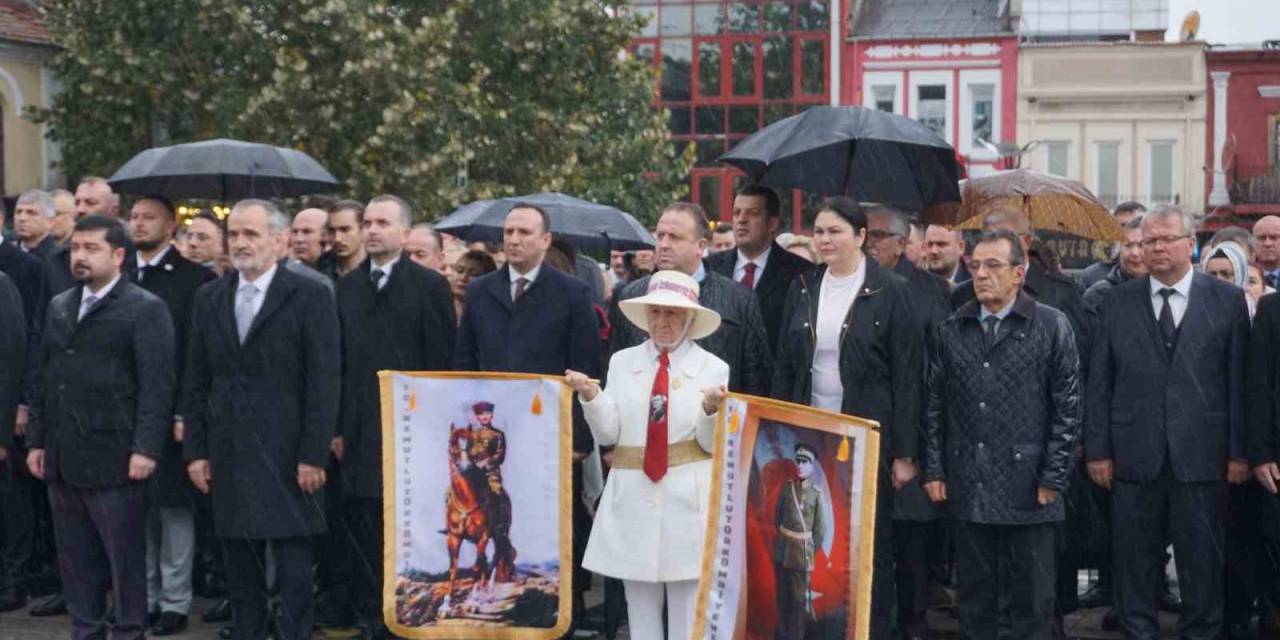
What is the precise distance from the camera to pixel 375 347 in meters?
9.77

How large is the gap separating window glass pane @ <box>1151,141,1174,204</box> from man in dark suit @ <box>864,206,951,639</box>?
40775 mm

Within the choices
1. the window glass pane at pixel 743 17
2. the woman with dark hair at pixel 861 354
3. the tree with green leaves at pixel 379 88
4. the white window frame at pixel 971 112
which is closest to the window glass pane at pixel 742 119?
the window glass pane at pixel 743 17

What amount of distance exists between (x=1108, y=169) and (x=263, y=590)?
42.8 metres

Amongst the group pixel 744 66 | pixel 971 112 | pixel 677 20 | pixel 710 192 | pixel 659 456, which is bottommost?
pixel 659 456

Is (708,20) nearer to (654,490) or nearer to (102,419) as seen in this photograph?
Answer: (102,419)

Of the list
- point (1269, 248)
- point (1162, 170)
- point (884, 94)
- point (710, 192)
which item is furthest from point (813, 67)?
point (1269, 248)

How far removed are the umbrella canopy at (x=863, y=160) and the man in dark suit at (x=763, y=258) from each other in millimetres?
169

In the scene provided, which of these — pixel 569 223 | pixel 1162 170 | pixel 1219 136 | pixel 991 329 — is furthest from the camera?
pixel 1162 170

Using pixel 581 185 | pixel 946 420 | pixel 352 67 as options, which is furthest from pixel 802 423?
pixel 581 185

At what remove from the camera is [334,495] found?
1004 cm

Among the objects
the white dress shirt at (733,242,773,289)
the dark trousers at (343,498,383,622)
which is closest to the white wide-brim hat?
the white dress shirt at (733,242,773,289)

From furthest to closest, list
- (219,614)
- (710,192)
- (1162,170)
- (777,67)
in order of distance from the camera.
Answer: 1. (710,192)
2. (777,67)
3. (1162,170)
4. (219,614)

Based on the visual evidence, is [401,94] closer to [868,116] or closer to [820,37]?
[868,116]

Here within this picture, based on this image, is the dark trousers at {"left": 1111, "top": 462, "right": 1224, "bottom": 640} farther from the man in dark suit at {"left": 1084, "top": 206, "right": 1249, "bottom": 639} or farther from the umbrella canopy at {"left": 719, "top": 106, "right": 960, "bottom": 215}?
the umbrella canopy at {"left": 719, "top": 106, "right": 960, "bottom": 215}
